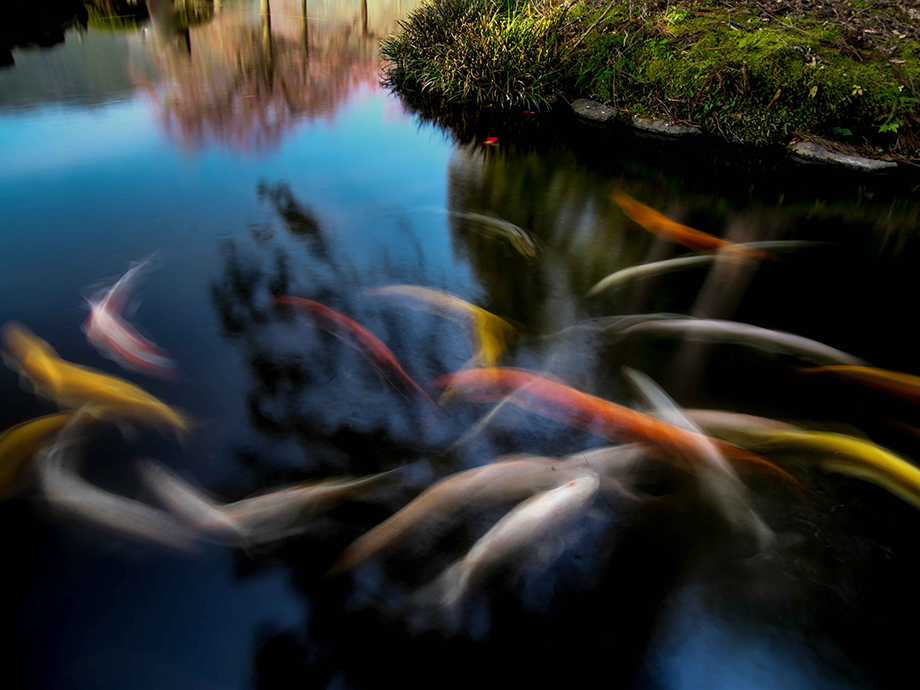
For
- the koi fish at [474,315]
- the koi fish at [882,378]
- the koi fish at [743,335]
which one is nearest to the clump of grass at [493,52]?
the koi fish at [474,315]

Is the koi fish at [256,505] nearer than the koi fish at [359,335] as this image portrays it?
Yes

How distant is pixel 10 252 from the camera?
3.79 m

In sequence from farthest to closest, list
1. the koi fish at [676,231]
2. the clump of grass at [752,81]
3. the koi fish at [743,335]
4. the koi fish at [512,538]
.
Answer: the clump of grass at [752,81] → the koi fish at [676,231] → the koi fish at [743,335] → the koi fish at [512,538]

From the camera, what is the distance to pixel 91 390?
2670 mm

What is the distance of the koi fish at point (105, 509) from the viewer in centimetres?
212

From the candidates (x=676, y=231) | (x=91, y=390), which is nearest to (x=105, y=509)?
(x=91, y=390)

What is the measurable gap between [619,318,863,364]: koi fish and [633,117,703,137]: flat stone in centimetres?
452

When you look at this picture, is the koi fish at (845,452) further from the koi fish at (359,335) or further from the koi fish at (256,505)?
the koi fish at (256,505)

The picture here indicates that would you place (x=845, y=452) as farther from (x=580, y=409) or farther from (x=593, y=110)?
(x=593, y=110)

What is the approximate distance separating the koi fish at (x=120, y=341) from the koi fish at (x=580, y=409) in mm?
1435

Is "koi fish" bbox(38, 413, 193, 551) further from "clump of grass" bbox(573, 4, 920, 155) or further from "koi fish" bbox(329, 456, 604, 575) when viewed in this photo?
"clump of grass" bbox(573, 4, 920, 155)

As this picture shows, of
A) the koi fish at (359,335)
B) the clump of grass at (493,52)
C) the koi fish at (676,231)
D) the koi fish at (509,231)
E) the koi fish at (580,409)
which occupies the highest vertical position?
the clump of grass at (493,52)

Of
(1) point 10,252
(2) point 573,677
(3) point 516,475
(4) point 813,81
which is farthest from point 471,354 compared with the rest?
(4) point 813,81

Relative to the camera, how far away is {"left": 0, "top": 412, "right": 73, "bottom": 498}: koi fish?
2.29m
